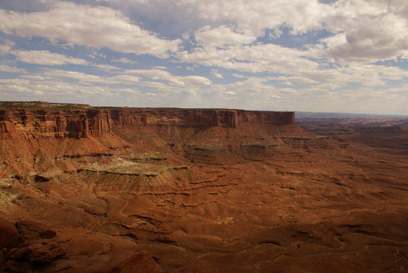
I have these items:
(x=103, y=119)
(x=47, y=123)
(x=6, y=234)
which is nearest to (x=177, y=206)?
(x=6, y=234)

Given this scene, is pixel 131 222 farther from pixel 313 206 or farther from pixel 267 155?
pixel 267 155

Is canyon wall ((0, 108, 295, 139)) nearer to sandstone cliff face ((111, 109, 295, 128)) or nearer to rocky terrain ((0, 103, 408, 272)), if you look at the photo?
sandstone cliff face ((111, 109, 295, 128))

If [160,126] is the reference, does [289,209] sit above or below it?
below

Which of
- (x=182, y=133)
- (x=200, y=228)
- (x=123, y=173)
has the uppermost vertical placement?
(x=182, y=133)

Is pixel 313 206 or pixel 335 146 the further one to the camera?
pixel 335 146

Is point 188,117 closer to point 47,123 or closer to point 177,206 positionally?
point 47,123

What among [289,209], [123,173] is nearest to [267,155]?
[289,209]

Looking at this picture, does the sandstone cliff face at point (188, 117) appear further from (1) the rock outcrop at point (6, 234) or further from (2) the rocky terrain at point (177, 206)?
(1) the rock outcrop at point (6, 234)
